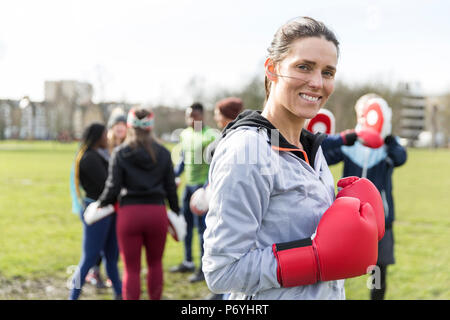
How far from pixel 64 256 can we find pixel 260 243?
16.8 feet

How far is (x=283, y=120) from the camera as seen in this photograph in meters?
1.62

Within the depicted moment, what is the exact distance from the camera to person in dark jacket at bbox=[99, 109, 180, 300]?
142 inches

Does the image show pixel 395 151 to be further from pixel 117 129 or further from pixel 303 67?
pixel 117 129

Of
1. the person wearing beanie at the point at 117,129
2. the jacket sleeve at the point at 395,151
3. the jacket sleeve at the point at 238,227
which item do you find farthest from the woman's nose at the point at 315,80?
the person wearing beanie at the point at 117,129

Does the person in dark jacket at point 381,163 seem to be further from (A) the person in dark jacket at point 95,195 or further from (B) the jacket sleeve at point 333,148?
(A) the person in dark jacket at point 95,195

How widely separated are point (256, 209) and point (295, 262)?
23 cm

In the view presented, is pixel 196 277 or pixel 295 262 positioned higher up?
pixel 295 262

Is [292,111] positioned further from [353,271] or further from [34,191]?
[34,191]

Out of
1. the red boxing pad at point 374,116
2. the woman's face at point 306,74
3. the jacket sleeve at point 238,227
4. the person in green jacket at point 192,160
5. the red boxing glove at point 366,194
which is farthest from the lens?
the person in green jacket at point 192,160

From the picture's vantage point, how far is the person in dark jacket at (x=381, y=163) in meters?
3.78

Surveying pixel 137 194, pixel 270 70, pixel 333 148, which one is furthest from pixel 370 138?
pixel 270 70

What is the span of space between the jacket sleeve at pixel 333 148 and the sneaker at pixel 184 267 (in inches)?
98.2

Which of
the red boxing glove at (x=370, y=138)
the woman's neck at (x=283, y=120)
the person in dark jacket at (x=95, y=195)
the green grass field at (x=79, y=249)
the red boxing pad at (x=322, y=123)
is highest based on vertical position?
the woman's neck at (x=283, y=120)

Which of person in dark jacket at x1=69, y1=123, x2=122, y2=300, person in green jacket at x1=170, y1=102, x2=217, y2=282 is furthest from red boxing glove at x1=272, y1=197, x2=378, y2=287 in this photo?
person in green jacket at x1=170, y1=102, x2=217, y2=282
